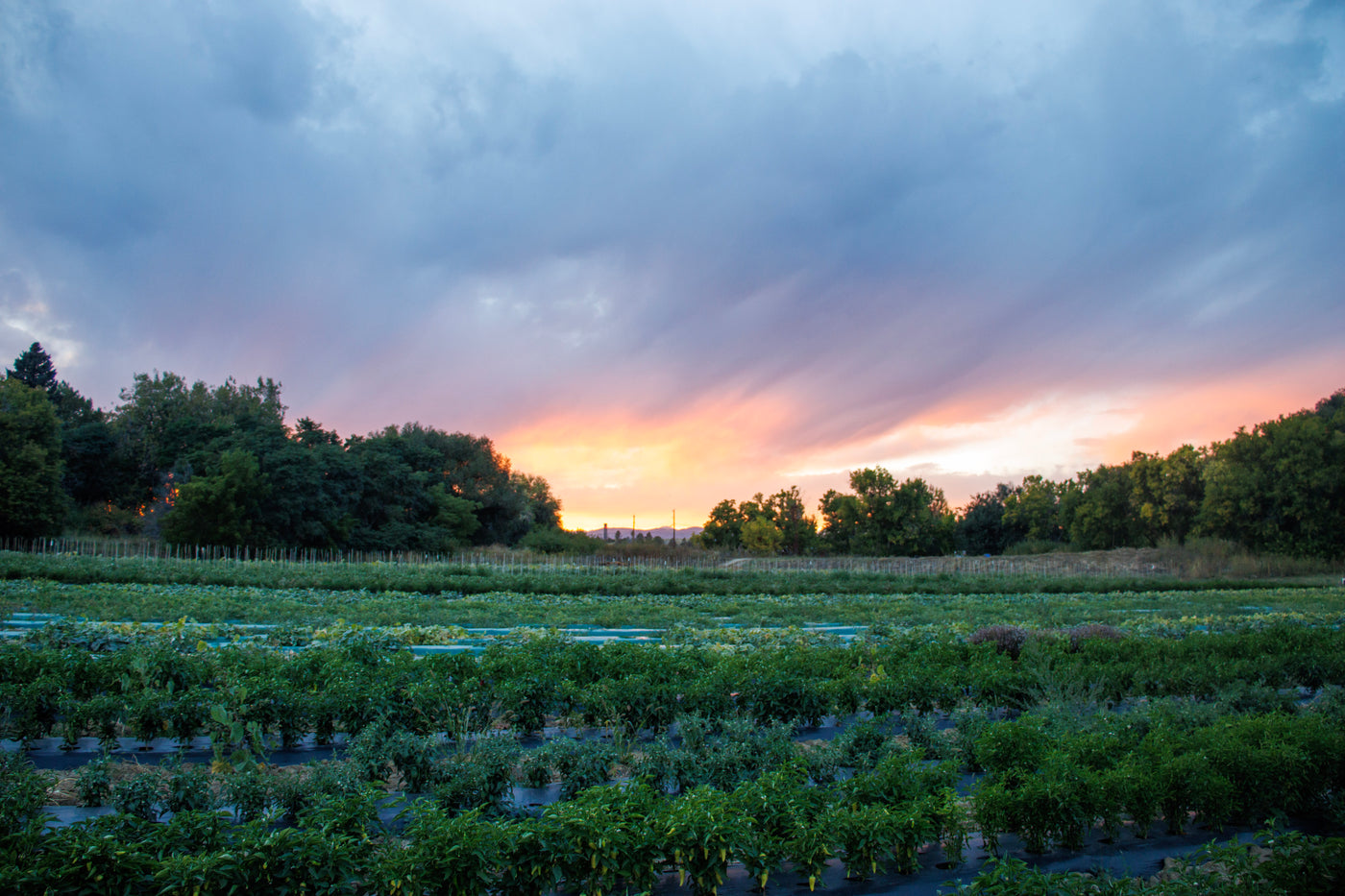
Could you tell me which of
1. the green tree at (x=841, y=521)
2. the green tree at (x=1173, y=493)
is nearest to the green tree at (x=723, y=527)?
the green tree at (x=841, y=521)

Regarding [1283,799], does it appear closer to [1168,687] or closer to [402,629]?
[1168,687]

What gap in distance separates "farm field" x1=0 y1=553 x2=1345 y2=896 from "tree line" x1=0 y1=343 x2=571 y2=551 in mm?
36096

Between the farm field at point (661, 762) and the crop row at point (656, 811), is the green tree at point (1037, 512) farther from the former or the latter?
the crop row at point (656, 811)

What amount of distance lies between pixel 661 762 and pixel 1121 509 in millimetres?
70146

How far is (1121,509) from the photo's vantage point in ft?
214

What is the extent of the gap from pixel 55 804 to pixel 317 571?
24.6m

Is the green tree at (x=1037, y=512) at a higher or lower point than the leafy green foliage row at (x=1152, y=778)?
higher

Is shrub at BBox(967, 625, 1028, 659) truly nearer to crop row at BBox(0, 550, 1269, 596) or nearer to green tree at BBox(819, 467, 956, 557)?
crop row at BBox(0, 550, 1269, 596)

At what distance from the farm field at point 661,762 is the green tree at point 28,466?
3804 cm

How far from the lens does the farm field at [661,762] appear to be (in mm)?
4230

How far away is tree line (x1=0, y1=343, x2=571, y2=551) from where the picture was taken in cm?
4281

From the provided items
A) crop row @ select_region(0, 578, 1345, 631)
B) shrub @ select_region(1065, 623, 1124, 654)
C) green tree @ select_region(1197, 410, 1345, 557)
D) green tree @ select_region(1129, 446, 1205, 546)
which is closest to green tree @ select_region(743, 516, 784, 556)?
green tree @ select_region(1129, 446, 1205, 546)

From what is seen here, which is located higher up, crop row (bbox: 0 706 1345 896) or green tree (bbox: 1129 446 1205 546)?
green tree (bbox: 1129 446 1205 546)

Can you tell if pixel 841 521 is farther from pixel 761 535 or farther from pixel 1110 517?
pixel 1110 517
